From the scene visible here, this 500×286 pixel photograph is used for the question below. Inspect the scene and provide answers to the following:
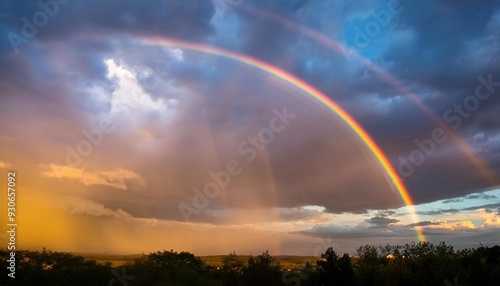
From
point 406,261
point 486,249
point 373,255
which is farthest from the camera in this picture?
point 486,249

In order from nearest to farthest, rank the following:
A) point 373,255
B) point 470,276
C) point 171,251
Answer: point 470,276 → point 373,255 → point 171,251

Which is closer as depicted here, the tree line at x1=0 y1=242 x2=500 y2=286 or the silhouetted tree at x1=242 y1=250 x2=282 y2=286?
the tree line at x1=0 y1=242 x2=500 y2=286

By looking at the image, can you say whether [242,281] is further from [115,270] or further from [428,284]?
[428,284]

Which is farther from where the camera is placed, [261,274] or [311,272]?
[311,272]

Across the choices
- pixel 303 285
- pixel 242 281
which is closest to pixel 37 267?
pixel 242 281

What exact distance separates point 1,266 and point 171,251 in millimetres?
63243

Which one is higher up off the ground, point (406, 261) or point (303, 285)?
point (406, 261)

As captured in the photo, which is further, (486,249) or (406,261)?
(486,249)

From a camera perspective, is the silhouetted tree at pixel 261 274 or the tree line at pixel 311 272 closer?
the tree line at pixel 311 272

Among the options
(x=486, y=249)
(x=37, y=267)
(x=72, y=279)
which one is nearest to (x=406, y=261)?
(x=486, y=249)

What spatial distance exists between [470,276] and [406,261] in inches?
602

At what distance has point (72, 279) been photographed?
293 ft

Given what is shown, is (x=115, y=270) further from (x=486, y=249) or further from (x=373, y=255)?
(x=486, y=249)

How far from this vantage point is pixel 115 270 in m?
93.9
